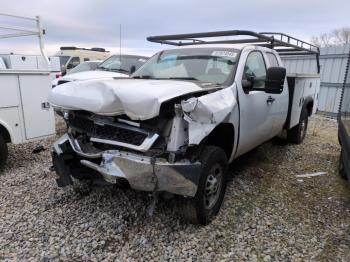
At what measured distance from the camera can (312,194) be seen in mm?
4340

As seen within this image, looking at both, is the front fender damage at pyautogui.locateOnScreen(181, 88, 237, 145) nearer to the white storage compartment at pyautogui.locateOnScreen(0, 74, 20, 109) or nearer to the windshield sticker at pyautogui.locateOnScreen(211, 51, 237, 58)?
the windshield sticker at pyautogui.locateOnScreen(211, 51, 237, 58)

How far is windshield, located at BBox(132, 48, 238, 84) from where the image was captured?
12.9 feet

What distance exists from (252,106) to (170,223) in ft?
5.82

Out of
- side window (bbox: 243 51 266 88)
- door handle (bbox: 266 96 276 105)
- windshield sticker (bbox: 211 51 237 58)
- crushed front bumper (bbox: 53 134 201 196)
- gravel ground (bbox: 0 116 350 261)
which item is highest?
windshield sticker (bbox: 211 51 237 58)

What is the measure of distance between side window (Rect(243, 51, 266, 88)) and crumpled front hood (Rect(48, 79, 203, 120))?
1224 mm

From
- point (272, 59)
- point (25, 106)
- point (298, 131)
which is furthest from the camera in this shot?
A: point (298, 131)

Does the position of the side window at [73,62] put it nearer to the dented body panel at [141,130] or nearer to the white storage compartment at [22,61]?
the white storage compartment at [22,61]

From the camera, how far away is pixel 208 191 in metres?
3.34

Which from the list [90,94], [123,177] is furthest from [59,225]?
[90,94]

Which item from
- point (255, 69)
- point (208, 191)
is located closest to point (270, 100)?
point (255, 69)

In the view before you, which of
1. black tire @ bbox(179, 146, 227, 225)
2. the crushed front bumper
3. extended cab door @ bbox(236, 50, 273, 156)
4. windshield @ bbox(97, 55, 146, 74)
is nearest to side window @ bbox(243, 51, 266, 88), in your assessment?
extended cab door @ bbox(236, 50, 273, 156)

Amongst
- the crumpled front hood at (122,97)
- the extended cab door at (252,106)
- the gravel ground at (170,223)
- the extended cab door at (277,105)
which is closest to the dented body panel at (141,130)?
the crumpled front hood at (122,97)

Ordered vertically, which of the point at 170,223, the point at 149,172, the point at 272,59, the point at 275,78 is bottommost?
the point at 170,223

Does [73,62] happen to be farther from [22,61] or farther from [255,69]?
[255,69]
